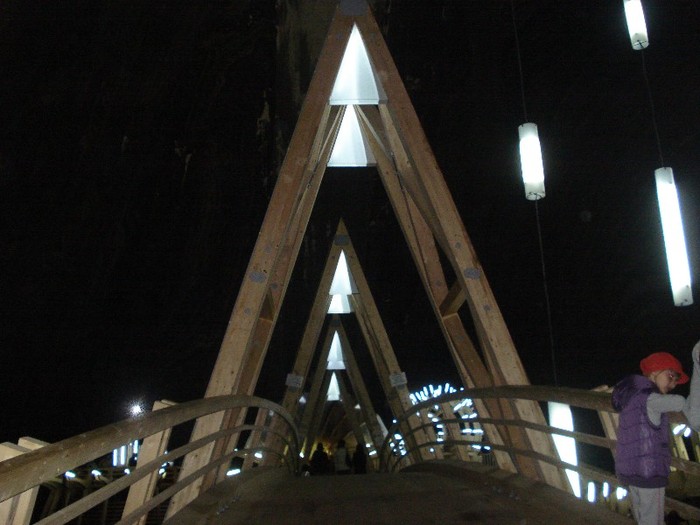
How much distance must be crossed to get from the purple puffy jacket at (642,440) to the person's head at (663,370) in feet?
0.12

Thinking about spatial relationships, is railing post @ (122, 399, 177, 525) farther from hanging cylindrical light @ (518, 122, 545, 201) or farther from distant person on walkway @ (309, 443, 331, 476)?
distant person on walkway @ (309, 443, 331, 476)

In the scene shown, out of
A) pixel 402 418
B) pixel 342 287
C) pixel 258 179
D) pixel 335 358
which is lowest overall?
pixel 402 418

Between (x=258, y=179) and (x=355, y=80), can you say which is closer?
(x=355, y=80)

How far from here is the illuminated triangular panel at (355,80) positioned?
5633mm

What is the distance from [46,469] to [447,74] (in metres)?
12.8

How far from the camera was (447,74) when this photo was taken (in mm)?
13102

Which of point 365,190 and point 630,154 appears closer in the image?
point 630,154

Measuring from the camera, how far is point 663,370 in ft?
7.96

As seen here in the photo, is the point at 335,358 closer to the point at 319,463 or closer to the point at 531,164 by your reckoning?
the point at 319,463

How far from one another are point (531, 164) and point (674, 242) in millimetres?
1533

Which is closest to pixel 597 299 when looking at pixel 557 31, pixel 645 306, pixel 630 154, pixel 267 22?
pixel 645 306

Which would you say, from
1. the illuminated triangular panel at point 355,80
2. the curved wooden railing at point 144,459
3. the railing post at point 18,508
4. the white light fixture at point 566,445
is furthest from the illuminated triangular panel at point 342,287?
the railing post at point 18,508

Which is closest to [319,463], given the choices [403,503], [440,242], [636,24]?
[440,242]

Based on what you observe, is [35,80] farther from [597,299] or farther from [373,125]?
[597,299]
